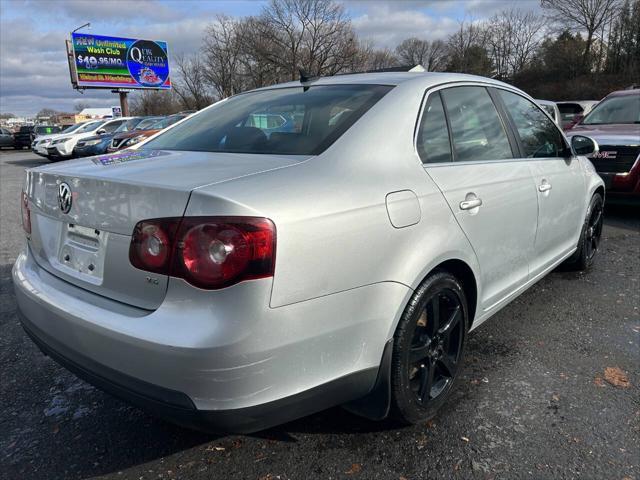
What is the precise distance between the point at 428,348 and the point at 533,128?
6.54 feet

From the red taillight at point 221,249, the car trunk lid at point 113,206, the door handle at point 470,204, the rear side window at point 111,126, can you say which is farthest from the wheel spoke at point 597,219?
the rear side window at point 111,126

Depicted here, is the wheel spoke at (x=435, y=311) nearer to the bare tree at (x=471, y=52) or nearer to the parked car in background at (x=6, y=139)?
the parked car in background at (x=6, y=139)

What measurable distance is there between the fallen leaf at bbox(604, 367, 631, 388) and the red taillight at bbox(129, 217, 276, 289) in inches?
88.7

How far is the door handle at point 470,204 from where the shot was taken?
2410 millimetres

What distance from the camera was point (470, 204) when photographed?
2.46m

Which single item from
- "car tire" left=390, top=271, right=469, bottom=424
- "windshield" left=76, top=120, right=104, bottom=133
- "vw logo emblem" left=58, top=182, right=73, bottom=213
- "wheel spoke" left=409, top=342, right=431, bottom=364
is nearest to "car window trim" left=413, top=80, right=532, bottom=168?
"car tire" left=390, top=271, right=469, bottom=424

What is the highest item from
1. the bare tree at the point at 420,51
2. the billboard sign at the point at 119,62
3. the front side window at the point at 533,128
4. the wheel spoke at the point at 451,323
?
the bare tree at the point at 420,51

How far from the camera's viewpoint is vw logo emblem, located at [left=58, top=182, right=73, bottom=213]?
6.64 feet

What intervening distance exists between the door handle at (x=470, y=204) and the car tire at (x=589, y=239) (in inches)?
88.2

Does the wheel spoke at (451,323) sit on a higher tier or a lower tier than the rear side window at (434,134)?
lower

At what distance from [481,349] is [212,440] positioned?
1.79m

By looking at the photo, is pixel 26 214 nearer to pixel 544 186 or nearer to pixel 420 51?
pixel 544 186

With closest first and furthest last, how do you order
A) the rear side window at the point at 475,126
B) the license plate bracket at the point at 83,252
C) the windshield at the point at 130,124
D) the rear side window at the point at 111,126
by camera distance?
the license plate bracket at the point at 83,252, the rear side window at the point at 475,126, the windshield at the point at 130,124, the rear side window at the point at 111,126

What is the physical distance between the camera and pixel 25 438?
2.38 m
